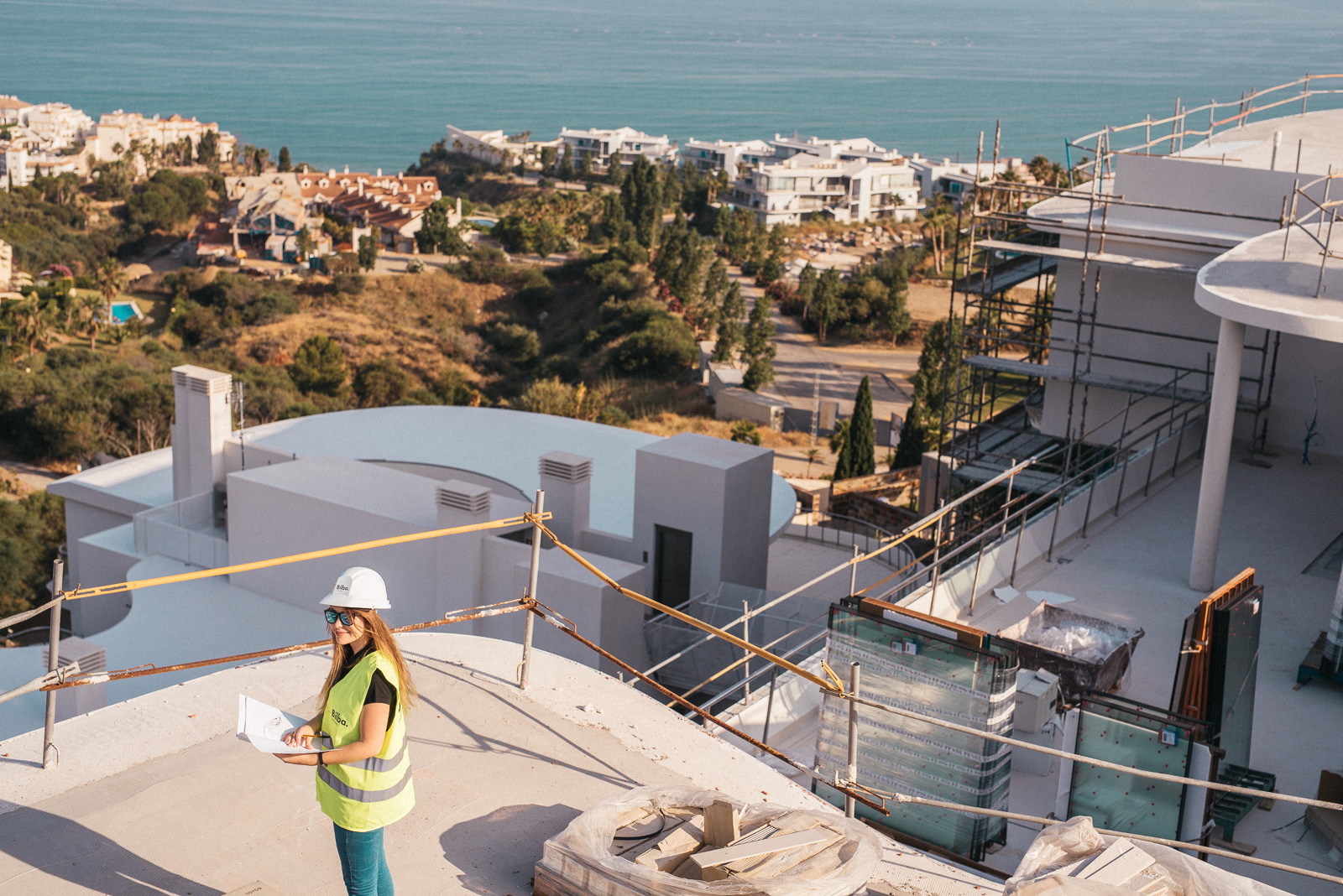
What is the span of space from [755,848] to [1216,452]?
6747mm

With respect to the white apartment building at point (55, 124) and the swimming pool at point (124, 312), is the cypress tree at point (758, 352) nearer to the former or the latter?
the swimming pool at point (124, 312)

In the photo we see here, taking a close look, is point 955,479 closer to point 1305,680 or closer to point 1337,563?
point 1337,563

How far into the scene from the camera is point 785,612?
14.5 meters

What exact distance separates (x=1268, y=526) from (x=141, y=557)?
558 inches

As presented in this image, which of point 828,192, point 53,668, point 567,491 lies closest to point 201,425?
point 567,491

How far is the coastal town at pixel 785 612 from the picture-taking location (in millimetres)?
4457

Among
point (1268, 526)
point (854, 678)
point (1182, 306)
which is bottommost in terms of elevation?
point (1268, 526)

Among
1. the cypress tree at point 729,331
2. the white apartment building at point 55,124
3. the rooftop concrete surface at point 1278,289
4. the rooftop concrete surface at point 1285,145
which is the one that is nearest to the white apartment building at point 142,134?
the white apartment building at point 55,124

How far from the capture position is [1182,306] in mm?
14156

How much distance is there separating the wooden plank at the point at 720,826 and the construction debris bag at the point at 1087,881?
97 centimetres

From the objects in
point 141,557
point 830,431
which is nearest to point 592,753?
point 141,557

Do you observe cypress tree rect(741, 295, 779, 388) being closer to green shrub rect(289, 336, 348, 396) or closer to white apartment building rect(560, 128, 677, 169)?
green shrub rect(289, 336, 348, 396)

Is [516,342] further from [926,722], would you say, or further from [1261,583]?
[926,722]

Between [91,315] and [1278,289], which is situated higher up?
[1278,289]
